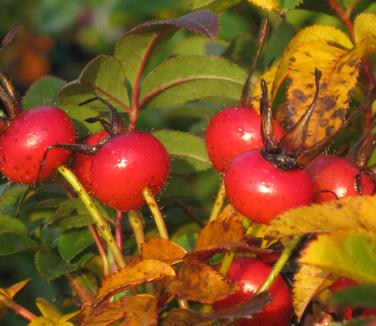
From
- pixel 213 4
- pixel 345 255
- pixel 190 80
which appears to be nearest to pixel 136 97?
pixel 190 80

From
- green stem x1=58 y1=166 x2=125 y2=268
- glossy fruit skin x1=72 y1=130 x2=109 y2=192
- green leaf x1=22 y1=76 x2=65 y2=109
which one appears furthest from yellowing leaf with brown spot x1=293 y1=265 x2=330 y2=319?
green leaf x1=22 y1=76 x2=65 y2=109

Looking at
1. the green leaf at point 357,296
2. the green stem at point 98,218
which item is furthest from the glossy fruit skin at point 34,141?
the green leaf at point 357,296

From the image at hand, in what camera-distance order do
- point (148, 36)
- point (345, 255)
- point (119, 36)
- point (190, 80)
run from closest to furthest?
point (345, 255), point (148, 36), point (190, 80), point (119, 36)

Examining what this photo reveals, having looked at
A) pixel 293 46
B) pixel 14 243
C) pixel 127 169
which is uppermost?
pixel 293 46

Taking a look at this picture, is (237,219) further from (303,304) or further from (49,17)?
(49,17)

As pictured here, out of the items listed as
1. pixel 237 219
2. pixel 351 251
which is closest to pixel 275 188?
pixel 237 219

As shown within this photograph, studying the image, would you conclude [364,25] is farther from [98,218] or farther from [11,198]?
[11,198]

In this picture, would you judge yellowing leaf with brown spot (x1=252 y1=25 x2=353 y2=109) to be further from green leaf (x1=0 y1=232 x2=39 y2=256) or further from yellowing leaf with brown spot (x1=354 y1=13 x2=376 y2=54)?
green leaf (x1=0 y1=232 x2=39 y2=256)

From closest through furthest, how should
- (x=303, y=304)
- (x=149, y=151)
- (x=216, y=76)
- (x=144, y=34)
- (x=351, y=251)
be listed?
1. (x=351, y=251)
2. (x=303, y=304)
3. (x=149, y=151)
4. (x=144, y=34)
5. (x=216, y=76)
